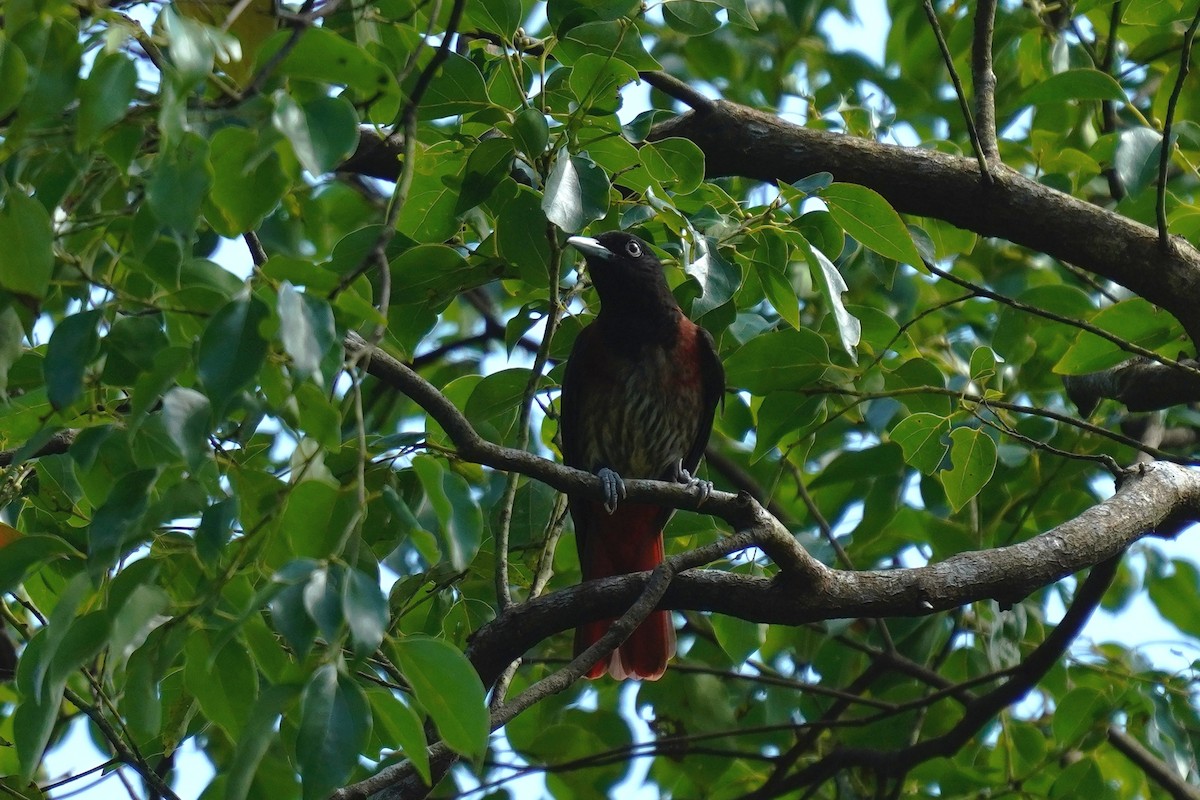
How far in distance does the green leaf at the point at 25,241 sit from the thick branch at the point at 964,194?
2384 mm

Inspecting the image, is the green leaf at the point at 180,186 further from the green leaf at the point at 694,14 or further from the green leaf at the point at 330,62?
the green leaf at the point at 694,14

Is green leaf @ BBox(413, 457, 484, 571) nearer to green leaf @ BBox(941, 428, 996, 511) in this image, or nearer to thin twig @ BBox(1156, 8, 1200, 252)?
green leaf @ BBox(941, 428, 996, 511)

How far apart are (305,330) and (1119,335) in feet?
9.02

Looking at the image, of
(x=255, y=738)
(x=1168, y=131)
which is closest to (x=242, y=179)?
(x=255, y=738)

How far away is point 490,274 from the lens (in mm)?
3035

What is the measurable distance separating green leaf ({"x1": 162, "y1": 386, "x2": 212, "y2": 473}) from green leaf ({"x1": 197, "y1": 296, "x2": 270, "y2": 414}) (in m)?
0.06

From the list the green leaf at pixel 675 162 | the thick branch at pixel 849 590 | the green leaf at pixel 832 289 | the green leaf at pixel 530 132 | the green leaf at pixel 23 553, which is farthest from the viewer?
the thick branch at pixel 849 590

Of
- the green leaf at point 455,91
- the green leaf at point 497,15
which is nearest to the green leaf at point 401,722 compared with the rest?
the green leaf at point 455,91

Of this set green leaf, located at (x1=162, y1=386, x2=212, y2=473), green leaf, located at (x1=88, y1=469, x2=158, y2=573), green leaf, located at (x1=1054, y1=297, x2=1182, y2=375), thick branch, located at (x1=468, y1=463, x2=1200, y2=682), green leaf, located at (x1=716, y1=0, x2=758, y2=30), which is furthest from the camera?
green leaf, located at (x1=1054, y1=297, x2=1182, y2=375)

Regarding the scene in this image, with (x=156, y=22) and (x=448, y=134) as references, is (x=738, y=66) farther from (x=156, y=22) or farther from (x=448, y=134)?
(x=156, y=22)

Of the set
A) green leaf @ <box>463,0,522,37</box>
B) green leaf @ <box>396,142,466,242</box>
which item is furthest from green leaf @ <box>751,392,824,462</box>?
green leaf @ <box>463,0,522,37</box>

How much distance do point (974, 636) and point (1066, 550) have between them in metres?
2.42

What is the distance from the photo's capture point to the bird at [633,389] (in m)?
4.78

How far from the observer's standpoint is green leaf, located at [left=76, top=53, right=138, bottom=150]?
152cm
